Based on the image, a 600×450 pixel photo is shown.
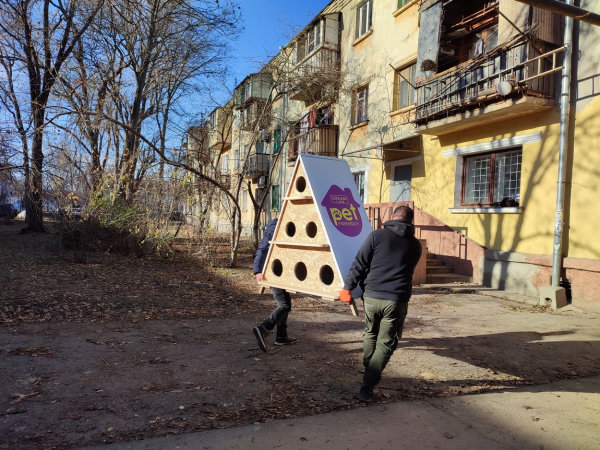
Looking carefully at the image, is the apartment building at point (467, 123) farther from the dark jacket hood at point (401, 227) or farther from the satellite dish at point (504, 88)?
the dark jacket hood at point (401, 227)

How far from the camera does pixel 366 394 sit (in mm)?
3844

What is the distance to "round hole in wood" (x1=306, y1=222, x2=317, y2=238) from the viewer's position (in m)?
4.80

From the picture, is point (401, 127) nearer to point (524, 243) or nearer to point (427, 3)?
point (427, 3)

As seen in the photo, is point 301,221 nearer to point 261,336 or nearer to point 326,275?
point 326,275

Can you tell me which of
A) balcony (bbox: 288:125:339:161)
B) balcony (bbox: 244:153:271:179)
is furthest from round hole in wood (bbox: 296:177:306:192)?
balcony (bbox: 244:153:271:179)

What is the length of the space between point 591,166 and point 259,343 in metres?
7.61

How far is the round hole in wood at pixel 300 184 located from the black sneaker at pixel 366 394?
2.22 m

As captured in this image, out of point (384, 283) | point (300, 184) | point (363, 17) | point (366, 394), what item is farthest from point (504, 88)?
point (363, 17)

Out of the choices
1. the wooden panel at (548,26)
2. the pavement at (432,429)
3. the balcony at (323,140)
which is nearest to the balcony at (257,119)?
the balcony at (323,140)

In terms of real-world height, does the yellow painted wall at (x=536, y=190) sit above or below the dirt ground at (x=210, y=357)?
above

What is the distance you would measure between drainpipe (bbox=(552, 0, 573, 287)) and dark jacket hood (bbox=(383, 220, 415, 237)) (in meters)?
6.55

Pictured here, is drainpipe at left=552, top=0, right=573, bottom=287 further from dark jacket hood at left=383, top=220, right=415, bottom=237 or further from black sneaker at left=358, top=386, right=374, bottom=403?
black sneaker at left=358, top=386, right=374, bottom=403

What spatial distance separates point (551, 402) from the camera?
4.00m

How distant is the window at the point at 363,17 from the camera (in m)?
16.1
